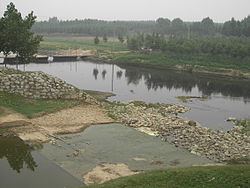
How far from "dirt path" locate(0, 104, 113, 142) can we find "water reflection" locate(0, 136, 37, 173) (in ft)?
3.01

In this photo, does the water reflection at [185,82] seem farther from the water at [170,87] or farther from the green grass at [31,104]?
the green grass at [31,104]

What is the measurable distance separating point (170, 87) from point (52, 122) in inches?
1418

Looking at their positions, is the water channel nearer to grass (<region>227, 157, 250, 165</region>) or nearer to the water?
the water

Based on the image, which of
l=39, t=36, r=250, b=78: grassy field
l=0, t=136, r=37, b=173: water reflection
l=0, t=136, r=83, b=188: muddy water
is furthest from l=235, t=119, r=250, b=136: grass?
l=39, t=36, r=250, b=78: grassy field

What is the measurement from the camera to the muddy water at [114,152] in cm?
2158

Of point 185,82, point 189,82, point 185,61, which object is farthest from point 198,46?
point 185,82

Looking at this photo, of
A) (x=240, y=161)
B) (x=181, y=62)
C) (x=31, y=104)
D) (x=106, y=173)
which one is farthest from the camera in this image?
(x=181, y=62)

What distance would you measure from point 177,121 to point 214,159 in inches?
373

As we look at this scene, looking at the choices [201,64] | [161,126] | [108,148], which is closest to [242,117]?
[161,126]

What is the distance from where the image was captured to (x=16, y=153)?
902 inches

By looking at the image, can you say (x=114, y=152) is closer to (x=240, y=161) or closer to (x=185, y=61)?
(x=240, y=161)

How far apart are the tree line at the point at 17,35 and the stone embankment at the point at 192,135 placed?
13.7 m

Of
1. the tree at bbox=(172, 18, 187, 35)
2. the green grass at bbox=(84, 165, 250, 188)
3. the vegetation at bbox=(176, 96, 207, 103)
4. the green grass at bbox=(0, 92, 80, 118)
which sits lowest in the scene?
the vegetation at bbox=(176, 96, 207, 103)

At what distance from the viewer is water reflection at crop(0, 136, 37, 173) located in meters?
21.4
